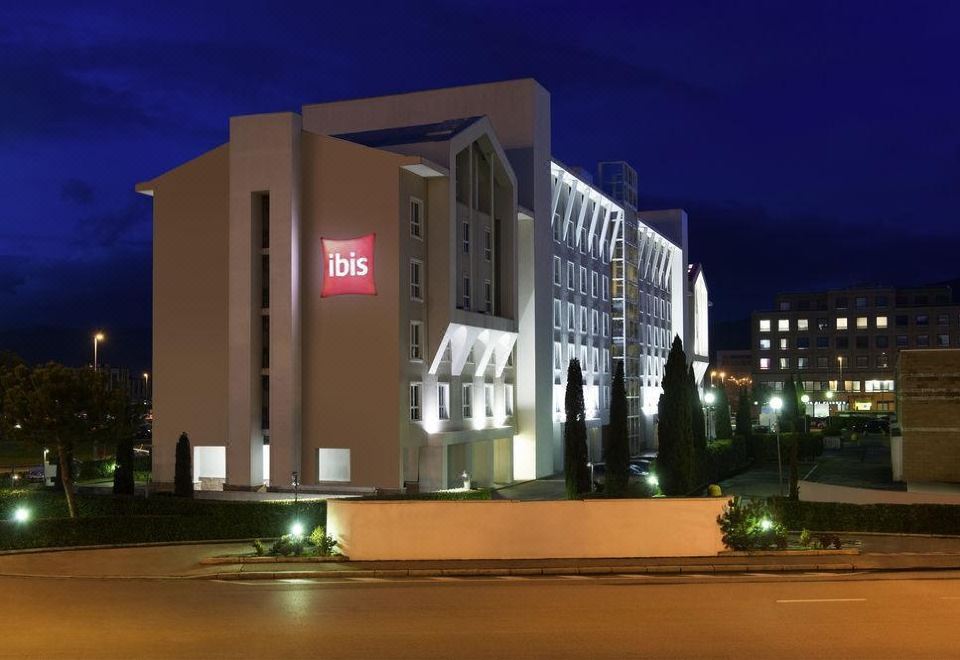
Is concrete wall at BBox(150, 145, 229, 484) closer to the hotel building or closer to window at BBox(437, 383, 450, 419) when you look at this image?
the hotel building

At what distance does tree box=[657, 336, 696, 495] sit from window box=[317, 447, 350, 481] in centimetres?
1323

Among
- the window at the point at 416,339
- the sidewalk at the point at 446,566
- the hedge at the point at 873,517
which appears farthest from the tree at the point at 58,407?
the hedge at the point at 873,517

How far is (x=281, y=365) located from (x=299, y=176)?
8.08 m

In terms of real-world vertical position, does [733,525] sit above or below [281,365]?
below

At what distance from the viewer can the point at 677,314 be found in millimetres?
97125

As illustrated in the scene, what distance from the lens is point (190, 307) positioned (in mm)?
48656

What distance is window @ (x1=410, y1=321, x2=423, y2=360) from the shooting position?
46.4 m

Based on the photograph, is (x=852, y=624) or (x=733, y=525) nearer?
(x=852, y=624)

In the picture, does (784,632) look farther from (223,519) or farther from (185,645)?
(223,519)

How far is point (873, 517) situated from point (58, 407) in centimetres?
2589

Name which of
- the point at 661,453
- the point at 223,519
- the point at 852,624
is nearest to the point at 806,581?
the point at 852,624

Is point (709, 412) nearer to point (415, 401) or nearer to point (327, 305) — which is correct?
point (415, 401)

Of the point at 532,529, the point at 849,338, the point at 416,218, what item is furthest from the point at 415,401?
the point at 849,338

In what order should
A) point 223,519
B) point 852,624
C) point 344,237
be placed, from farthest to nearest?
point 344,237 → point 223,519 → point 852,624
